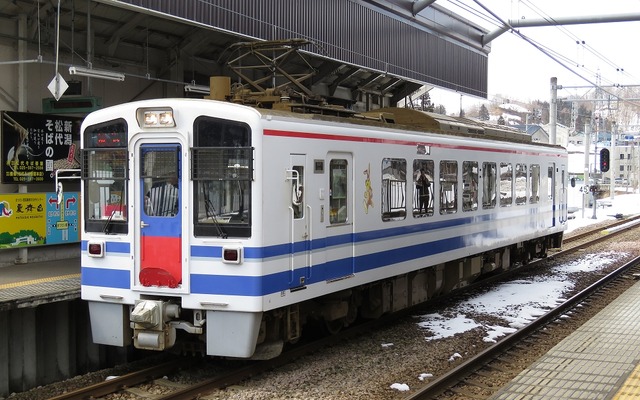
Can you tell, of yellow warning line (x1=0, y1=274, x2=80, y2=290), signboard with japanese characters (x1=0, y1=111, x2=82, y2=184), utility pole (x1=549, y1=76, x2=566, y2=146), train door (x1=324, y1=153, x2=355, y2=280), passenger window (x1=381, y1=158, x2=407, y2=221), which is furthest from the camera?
utility pole (x1=549, y1=76, x2=566, y2=146)

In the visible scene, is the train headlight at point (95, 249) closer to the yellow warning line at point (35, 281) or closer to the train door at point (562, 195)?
the yellow warning line at point (35, 281)

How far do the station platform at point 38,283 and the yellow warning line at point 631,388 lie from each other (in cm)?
596

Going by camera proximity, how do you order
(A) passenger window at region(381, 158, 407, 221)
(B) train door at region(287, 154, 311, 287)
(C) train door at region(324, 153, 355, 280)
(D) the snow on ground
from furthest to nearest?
(D) the snow on ground, (A) passenger window at region(381, 158, 407, 221), (C) train door at region(324, 153, 355, 280), (B) train door at region(287, 154, 311, 287)

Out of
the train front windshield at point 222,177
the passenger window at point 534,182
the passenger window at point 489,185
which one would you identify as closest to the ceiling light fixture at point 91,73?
the train front windshield at point 222,177

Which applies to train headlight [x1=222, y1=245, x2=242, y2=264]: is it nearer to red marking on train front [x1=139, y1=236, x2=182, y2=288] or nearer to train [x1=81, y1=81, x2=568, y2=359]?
train [x1=81, y1=81, x2=568, y2=359]

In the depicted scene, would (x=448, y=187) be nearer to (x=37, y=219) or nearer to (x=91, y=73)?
(x=91, y=73)

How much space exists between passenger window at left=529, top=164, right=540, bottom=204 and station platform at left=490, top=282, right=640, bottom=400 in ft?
16.7

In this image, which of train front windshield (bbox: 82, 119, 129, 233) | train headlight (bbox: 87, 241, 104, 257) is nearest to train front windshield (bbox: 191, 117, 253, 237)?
train front windshield (bbox: 82, 119, 129, 233)

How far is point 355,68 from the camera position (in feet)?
59.3

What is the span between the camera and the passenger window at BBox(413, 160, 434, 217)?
406 inches

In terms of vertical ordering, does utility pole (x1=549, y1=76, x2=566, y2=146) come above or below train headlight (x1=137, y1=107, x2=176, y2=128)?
above

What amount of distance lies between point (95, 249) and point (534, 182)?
1033cm

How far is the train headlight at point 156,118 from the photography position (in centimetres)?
750

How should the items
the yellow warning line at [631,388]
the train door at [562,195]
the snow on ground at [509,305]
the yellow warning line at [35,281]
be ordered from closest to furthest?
1. the yellow warning line at [631,388]
2. the yellow warning line at [35,281]
3. the snow on ground at [509,305]
4. the train door at [562,195]
